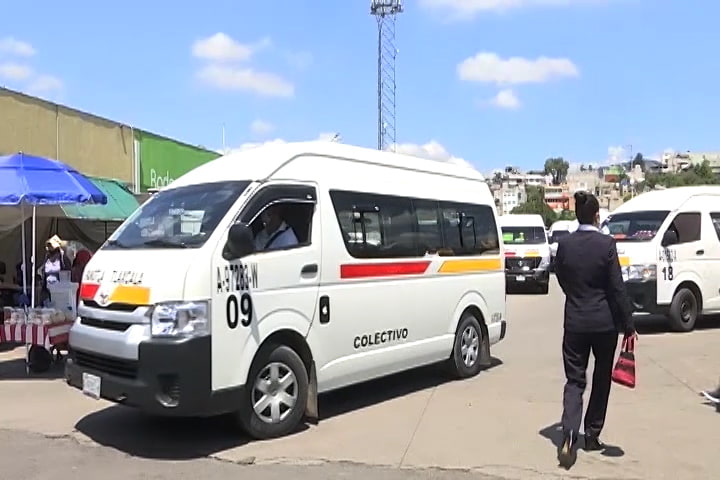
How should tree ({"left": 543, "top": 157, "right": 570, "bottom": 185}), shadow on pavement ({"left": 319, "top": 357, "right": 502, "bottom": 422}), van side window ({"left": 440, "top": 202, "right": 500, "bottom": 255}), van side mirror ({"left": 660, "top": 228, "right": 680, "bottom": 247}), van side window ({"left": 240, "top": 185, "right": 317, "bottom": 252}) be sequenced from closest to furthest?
1. van side window ({"left": 240, "top": 185, "right": 317, "bottom": 252})
2. shadow on pavement ({"left": 319, "top": 357, "right": 502, "bottom": 422})
3. van side window ({"left": 440, "top": 202, "right": 500, "bottom": 255})
4. van side mirror ({"left": 660, "top": 228, "right": 680, "bottom": 247})
5. tree ({"left": 543, "top": 157, "right": 570, "bottom": 185})

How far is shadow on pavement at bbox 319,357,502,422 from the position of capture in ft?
27.5

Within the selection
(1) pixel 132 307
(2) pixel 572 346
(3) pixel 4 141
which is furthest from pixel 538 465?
(3) pixel 4 141

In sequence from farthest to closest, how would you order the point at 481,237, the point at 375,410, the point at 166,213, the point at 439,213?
1. the point at 481,237
2. the point at 439,213
3. the point at 375,410
4. the point at 166,213

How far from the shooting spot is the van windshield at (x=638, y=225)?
14.2 metres

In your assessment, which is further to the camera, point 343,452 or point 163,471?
point 343,452

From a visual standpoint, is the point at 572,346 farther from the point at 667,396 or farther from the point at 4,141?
the point at 4,141

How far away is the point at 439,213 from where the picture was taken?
9.60 m

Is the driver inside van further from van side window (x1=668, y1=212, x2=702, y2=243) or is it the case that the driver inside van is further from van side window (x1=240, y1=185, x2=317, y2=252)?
van side window (x1=668, y1=212, x2=702, y2=243)

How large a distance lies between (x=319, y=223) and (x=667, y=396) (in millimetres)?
4539

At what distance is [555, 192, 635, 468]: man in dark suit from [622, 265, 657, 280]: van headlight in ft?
25.8

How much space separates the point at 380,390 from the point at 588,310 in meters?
3.61

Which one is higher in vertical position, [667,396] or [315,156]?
[315,156]

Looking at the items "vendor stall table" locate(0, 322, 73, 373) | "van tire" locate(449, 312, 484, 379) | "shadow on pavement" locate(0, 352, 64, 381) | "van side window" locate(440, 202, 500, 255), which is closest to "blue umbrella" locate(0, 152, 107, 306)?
"vendor stall table" locate(0, 322, 73, 373)

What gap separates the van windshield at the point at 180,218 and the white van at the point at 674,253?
888 cm
